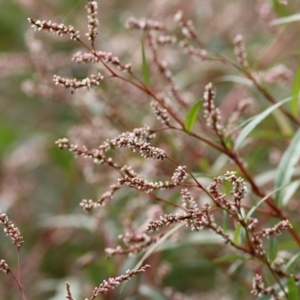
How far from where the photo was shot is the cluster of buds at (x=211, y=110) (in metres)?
0.81

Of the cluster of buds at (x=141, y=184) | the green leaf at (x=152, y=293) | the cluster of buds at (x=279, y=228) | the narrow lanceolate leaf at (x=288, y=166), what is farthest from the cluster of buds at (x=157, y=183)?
the green leaf at (x=152, y=293)

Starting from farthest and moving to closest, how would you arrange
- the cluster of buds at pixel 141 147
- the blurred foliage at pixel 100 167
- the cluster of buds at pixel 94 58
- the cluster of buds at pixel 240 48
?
the blurred foliage at pixel 100 167
the cluster of buds at pixel 240 48
the cluster of buds at pixel 94 58
the cluster of buds at pixel 141 147

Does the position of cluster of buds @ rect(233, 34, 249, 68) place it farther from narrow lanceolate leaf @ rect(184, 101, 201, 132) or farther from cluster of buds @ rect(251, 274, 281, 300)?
cluster of buds @ rect(251, 274, 281, 300)

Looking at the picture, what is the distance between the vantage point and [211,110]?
833mm

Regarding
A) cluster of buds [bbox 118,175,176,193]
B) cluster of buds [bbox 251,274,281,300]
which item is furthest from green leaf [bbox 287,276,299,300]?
cluster of buds [bbox 118,175,176,193]

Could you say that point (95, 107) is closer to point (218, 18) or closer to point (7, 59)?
point (7, 59)

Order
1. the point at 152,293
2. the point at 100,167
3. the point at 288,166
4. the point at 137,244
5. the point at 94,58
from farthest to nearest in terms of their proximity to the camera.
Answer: the point at 100,167 < the point at 152,293 < the point at 288,166 < the point at 137,244 < the point at 94,58

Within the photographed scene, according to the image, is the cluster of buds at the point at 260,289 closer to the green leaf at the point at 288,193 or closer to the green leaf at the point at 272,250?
the green leaf at the point at 272,250

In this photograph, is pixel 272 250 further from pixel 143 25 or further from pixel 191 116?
pixel 143 25

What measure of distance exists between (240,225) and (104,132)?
709mm

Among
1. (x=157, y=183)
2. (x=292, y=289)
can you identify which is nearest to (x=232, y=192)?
(x=157, y=183)

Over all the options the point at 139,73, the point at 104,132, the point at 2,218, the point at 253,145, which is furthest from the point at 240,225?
the point at 139,73

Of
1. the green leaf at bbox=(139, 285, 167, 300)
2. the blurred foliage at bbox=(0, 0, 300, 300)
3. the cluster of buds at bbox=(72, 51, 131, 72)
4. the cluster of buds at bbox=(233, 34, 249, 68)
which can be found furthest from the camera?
the blurred foliage at bbox=(0, 0, 300, 300)

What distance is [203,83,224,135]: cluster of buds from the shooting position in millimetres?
807
